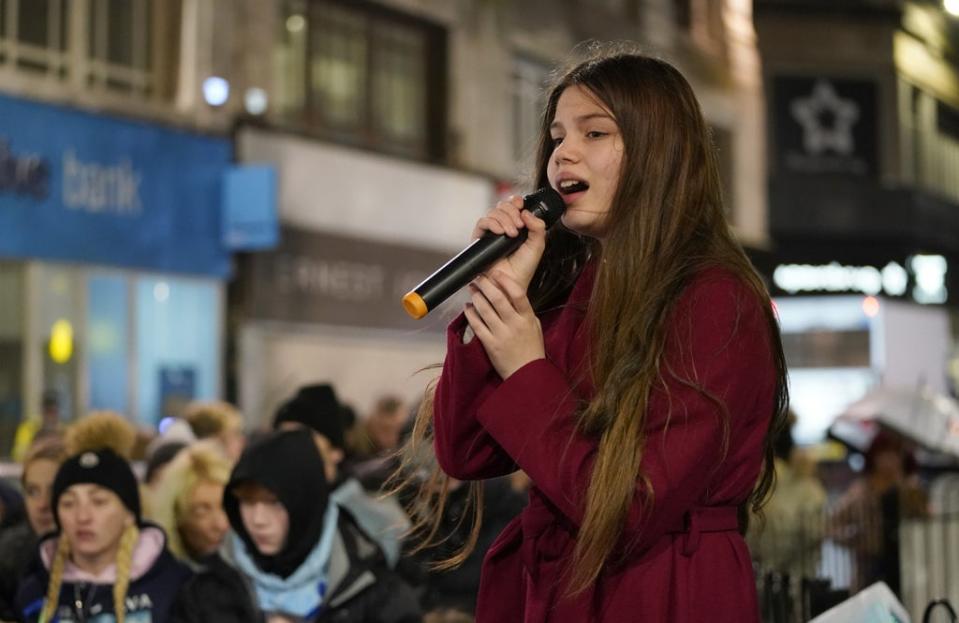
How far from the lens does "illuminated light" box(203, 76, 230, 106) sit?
15945 mm

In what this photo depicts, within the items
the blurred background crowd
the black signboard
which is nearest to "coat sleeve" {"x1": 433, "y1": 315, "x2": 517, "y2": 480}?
the blurred background crowd

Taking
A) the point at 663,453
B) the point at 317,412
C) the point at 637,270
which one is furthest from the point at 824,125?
the point at 663,453

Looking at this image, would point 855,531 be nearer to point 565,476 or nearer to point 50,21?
point 565,476

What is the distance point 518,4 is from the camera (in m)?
21.3

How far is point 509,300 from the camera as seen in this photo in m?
2.48

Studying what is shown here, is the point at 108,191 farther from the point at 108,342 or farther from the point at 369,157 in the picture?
the point at 369,157

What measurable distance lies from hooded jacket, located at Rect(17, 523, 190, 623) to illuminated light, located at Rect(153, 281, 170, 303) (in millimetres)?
10221

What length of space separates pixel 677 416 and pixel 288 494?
304 centimetres

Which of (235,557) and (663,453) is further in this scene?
(235,557)

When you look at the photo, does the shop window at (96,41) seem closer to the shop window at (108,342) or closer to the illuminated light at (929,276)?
the shop window at (108,342)

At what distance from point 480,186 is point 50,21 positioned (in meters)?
7.29

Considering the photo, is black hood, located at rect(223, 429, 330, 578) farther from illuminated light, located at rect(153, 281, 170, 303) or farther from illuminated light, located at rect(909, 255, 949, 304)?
illuminated light, located at rect(909, 255, 949, 304)

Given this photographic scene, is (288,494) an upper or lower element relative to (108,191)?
lower

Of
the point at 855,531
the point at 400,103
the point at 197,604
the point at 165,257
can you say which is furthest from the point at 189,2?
the point at 197,604
